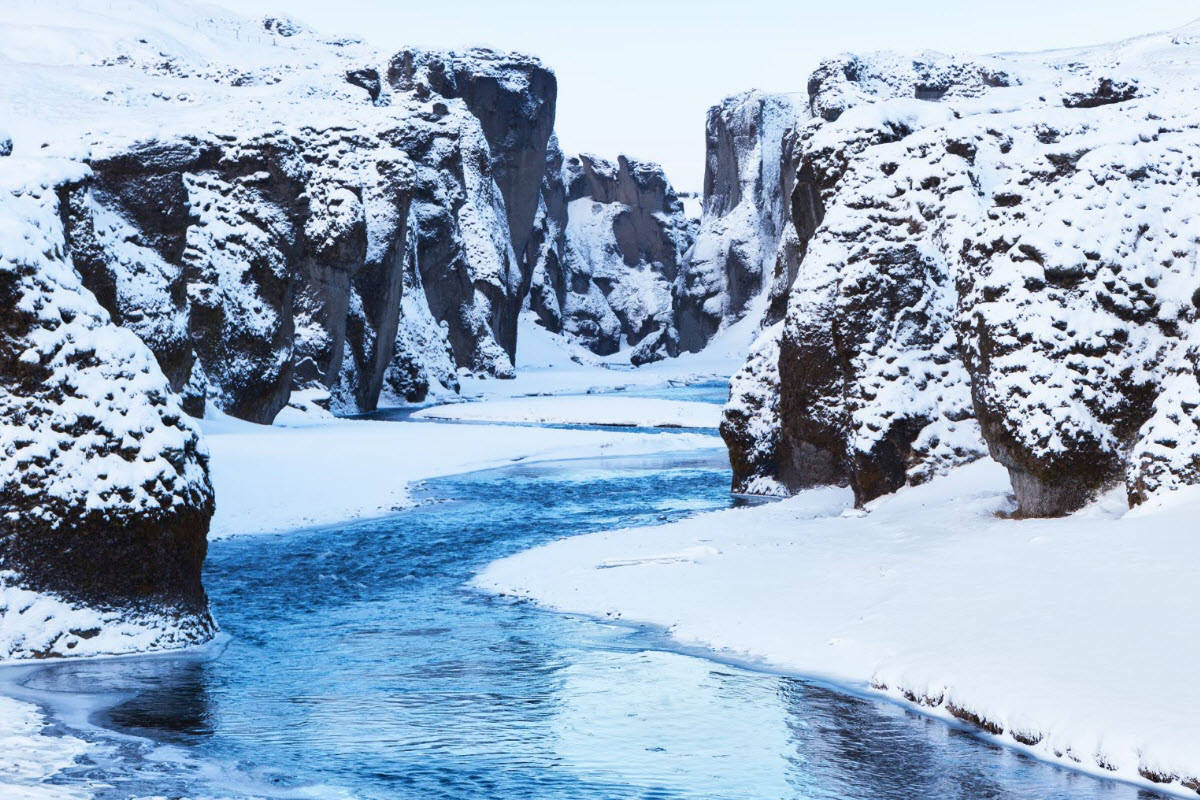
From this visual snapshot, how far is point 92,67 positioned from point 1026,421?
51468 mm

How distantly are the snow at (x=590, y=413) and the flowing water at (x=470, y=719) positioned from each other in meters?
33.9

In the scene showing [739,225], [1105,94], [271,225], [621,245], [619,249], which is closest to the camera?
[1105,94]

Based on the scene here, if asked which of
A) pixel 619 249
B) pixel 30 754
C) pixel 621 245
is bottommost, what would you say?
pixel 30 754

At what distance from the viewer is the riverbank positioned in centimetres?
984

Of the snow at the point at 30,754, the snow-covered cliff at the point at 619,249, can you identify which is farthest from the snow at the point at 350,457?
the snow-covered cliff at the point at 619,249

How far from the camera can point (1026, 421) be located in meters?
15.7

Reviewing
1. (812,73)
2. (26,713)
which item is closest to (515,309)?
(812,73)

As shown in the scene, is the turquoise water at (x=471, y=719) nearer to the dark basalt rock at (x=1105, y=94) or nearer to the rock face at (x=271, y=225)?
the rock face at (x=271, y=225)

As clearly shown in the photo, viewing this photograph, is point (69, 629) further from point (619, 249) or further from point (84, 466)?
point (619, 249)

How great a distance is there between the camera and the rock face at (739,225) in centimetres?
14000

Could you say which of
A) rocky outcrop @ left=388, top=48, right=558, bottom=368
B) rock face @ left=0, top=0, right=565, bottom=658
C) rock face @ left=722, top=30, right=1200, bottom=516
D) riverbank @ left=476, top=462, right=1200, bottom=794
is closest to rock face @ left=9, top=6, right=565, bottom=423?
rock face @ left=0, top=0, right=565, bottom=658

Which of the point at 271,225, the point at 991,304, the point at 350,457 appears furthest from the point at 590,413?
the point at 991,304

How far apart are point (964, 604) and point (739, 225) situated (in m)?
132

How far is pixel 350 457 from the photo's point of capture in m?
31.5
